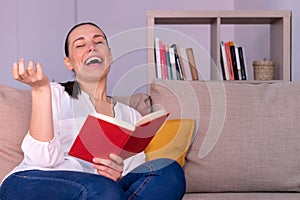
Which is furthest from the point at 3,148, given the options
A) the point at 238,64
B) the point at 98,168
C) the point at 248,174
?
the point at 238,64

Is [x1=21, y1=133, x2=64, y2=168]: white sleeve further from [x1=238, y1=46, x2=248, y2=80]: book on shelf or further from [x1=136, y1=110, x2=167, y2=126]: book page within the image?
[x1=238, y1=46, x2=248, y2=80]: book on shelf

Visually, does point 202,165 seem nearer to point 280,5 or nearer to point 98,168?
point 98,168

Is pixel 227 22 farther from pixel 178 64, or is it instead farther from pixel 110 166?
pixel 110 166

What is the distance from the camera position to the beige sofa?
1876 mm

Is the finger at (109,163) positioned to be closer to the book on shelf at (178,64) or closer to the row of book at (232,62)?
the book on shelf at (178,64)

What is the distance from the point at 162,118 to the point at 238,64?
1.42 m

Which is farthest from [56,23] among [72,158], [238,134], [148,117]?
[148,117]

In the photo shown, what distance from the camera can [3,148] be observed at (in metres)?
1.78

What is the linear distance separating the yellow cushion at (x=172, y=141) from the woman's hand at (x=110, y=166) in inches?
12.8

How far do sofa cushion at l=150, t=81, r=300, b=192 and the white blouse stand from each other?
0.77 feet

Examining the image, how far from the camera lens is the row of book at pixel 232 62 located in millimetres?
2807

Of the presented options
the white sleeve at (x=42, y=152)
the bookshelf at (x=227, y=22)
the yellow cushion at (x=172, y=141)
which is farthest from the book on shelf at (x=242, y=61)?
the white sleeve at (x=42, y=152)

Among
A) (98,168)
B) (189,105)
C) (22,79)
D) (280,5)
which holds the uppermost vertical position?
(280,5)

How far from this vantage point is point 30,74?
128 centimetres
